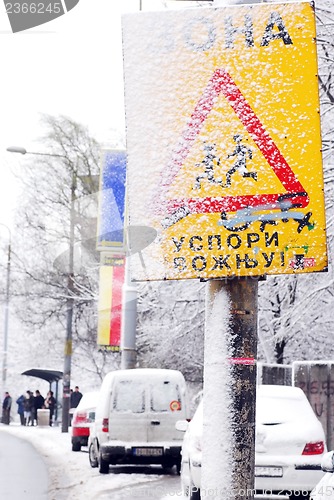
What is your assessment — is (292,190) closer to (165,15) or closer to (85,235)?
(165,15)

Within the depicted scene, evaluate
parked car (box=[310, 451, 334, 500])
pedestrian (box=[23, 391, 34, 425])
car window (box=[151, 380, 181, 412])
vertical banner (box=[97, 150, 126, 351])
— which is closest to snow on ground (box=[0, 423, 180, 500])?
car window (box=[151, 380, 181, 412])

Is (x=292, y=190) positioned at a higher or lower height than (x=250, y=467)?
higher

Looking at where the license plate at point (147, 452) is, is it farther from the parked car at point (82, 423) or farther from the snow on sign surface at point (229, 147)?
the snow on sign surface at point (229, 147)

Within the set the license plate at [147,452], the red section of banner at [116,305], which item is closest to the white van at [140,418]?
the license plate at [147,452]

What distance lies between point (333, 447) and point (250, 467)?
13.9 m

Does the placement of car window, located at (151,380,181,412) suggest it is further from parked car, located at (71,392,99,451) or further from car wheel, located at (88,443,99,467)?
parked car, located at (71,392,99,451)

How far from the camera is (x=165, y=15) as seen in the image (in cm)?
462

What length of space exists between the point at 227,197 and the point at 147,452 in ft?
43.3

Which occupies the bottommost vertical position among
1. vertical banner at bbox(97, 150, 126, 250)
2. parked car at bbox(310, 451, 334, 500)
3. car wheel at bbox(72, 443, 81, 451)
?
car wheel at bbox(72, 443, 81, 451)

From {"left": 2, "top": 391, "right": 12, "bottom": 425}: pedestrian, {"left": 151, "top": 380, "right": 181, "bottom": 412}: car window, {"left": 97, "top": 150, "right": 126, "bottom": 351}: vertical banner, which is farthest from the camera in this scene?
{"left": 2, "top": 391, "right": 12, "bottom": 425}: pedestrian

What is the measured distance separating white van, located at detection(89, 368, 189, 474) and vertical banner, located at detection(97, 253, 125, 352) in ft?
31.9

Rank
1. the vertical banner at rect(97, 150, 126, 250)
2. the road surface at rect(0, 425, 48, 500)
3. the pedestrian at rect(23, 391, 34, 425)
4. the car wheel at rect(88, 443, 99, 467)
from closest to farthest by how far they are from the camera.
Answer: the road surface at rect(0, 425, 48, 500), the car wheel at rect(88, 443, 99, 467), the vertical banner at rect(97, 150, 126, 250), the pedestrian at rect(23, 391, 34, 425)

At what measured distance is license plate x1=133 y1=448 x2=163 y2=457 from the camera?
17.1 m

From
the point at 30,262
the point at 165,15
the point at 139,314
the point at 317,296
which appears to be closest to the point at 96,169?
the point at 30,262
